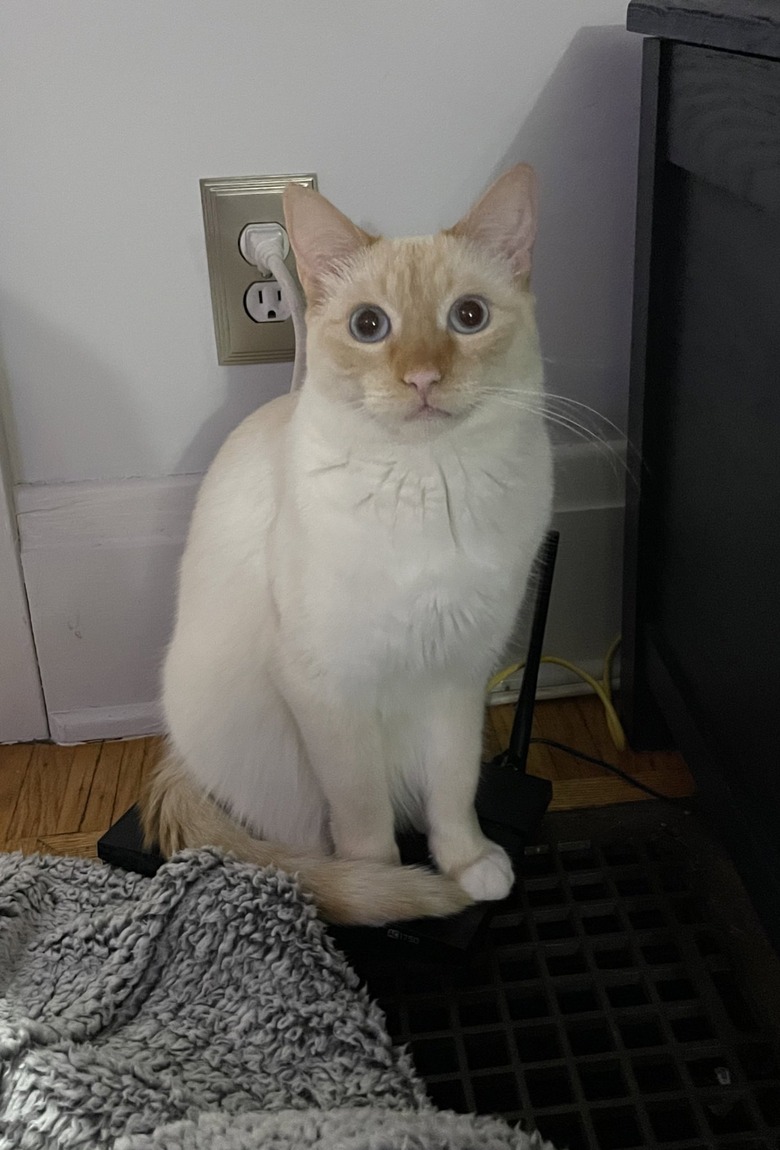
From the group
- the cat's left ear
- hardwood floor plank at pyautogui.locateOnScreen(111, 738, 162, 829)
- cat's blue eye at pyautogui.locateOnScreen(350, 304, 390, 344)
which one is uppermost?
the cat's left ear

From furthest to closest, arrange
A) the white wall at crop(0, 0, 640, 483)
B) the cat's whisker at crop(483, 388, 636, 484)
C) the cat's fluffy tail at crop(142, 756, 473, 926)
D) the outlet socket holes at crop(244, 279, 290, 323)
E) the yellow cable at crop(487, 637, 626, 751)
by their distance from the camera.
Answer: the yellow cable at crop(487, 637, 626, 751) < the outlet socket holes at crop(244, 279, 290, 323) < the white wall at crop(0, 0, 640, 483) < the cat's fluffy tail at crop(142, 756, 473, 926) < the cat's whisker at crop(483, 388, 636, 484)

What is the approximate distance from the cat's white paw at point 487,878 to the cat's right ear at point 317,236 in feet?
1.95

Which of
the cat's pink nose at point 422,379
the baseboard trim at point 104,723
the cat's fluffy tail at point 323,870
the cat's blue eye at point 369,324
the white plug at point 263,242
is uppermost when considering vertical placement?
the white plug at point 263,242

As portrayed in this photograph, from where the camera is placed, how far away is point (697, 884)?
1.13m

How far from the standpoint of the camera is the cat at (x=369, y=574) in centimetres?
90

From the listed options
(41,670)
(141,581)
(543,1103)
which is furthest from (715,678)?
(41,670)

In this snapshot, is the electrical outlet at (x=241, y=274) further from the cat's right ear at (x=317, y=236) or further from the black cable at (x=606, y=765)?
the black cable at (x=606, y=765)

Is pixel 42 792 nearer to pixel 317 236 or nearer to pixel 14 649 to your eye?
pixel 14 649

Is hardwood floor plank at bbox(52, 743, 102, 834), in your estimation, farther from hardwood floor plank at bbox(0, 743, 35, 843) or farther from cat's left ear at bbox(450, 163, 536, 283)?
cat's left ear at bbox(450, 163, 536, 283)

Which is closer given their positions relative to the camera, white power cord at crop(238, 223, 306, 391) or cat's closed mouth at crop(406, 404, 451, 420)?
cat's closed mouth at crop(406, 404, 451, 420)

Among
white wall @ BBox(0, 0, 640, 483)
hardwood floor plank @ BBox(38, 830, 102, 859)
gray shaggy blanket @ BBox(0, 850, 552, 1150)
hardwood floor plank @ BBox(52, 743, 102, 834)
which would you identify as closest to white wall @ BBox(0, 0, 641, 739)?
white wall @ BBox(0, 0, 640, 483)

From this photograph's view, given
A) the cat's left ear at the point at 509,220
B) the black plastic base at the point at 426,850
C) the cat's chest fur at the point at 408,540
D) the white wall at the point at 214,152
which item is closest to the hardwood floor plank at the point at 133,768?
the black plastic base at the point at 426,850

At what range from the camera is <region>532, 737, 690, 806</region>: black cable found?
128 cm

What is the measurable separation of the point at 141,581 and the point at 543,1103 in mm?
804
